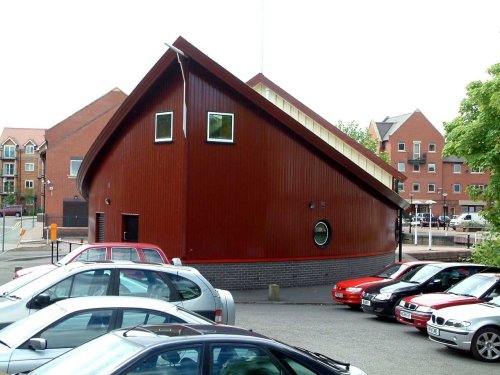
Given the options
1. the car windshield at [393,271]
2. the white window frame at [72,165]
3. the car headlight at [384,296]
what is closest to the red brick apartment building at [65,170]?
the white window frame at [72,165]

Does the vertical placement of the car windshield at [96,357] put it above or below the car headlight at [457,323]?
above

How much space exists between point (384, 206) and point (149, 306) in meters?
23.0

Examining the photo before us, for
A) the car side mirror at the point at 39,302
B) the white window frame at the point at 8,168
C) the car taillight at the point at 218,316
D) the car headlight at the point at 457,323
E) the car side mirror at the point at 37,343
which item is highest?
the white window frame at the point at 8,168

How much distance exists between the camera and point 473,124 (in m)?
20.3

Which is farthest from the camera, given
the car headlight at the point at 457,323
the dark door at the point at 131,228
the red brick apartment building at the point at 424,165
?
the red brick apartment building at the point at 424,165

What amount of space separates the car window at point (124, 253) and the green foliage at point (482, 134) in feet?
34.4

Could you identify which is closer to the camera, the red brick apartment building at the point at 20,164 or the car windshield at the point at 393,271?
the car windshield at the point at 393,271

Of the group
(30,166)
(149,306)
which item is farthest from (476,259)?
(30,166)

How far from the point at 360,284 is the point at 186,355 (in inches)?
611

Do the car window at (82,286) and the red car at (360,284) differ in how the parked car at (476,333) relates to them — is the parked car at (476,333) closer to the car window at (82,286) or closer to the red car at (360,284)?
the red car at (360,284)

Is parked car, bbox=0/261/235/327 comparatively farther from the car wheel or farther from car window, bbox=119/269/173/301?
the car wheel

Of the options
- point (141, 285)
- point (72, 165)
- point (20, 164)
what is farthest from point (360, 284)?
point (20, 164)

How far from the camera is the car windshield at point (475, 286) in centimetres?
1498

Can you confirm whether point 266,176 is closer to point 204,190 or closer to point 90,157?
point 204,190
